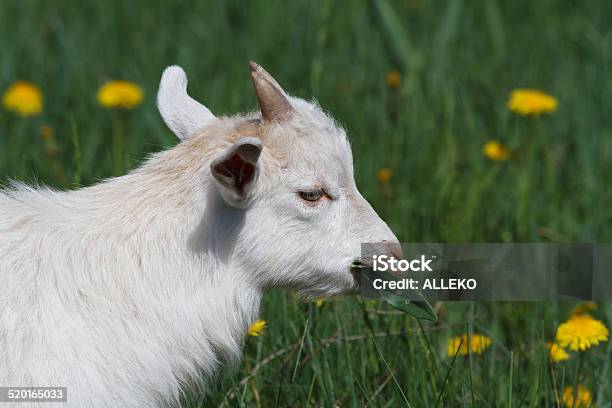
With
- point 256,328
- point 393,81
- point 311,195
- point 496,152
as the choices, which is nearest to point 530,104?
point 496,152

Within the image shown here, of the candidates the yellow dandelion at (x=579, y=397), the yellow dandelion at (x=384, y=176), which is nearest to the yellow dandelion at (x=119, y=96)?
the yellow dandelion at (x=384, y=176)

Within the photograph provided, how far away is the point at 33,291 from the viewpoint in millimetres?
3170

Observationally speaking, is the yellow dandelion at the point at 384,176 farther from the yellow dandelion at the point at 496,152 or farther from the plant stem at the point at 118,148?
the plant stem at the point at 118,148

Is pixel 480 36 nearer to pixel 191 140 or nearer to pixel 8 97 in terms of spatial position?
pixel 8 97

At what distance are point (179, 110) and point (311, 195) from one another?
646 mm

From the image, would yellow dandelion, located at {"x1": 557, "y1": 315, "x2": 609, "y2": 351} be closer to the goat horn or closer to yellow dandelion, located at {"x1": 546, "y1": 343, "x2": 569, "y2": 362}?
yellow dandelion, located at {"x1": 546, "y1": 343, "x2": 569, "y2": 362}

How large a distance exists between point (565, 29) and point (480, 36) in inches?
29.5

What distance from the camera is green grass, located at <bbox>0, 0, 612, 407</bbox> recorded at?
409 centimetres

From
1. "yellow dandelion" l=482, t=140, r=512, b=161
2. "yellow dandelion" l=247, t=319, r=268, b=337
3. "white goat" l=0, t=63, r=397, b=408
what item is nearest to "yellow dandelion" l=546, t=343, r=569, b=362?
"white goat" l=0, t=63, r=397, b=408

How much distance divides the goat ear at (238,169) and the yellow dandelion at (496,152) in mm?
2976

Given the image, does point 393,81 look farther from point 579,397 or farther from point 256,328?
point 256,328

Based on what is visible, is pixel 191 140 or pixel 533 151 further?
pixel 533 151

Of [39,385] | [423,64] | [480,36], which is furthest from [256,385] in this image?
[480,36]

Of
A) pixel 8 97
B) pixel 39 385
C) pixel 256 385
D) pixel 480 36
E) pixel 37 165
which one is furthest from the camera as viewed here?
pixel 480 36
